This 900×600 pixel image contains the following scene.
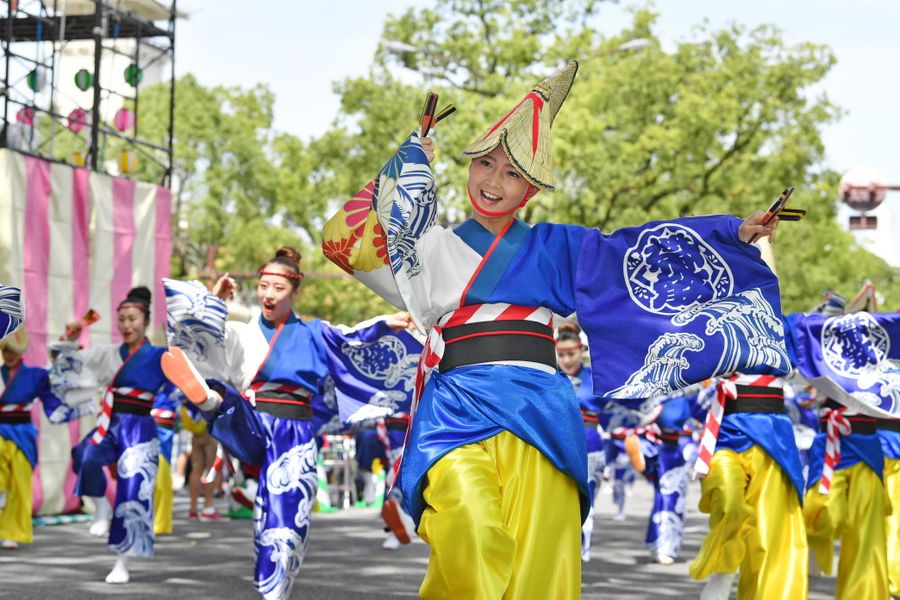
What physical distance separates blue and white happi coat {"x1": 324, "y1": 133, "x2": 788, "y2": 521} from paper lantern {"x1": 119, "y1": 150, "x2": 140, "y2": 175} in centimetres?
1082

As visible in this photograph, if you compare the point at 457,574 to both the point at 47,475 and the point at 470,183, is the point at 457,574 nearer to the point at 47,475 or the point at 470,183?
the point at 470,183

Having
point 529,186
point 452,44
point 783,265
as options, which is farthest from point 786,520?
point 783,265

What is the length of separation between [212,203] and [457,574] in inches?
1167

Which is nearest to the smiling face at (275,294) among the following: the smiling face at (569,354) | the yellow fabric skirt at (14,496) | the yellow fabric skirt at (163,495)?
the smiling face at (569,354)

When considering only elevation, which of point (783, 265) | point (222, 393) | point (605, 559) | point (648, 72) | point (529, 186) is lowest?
point (605, 559)

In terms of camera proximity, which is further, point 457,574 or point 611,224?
point 611,224

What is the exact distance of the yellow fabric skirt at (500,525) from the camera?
14.6 feet

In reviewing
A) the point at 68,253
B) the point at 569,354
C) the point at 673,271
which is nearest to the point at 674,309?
the point at 673,271

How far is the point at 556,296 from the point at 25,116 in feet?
33.7

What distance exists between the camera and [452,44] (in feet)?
83.2

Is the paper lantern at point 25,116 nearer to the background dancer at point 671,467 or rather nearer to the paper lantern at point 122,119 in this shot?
the paper lantern at point 122,119

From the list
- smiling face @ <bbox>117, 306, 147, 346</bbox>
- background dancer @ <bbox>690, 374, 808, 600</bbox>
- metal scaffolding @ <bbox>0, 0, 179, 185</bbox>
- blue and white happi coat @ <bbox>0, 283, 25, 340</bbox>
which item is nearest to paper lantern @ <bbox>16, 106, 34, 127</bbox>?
metal scaffolding @ <bbox>0, 0, 179, 185</bbox>

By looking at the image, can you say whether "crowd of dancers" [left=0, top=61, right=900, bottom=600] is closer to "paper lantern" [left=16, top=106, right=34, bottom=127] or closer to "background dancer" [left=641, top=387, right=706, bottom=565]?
"background dancer" [left=641, top=387, right=706, bottom=565]

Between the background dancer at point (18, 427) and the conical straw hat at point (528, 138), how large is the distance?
688 centimetres
